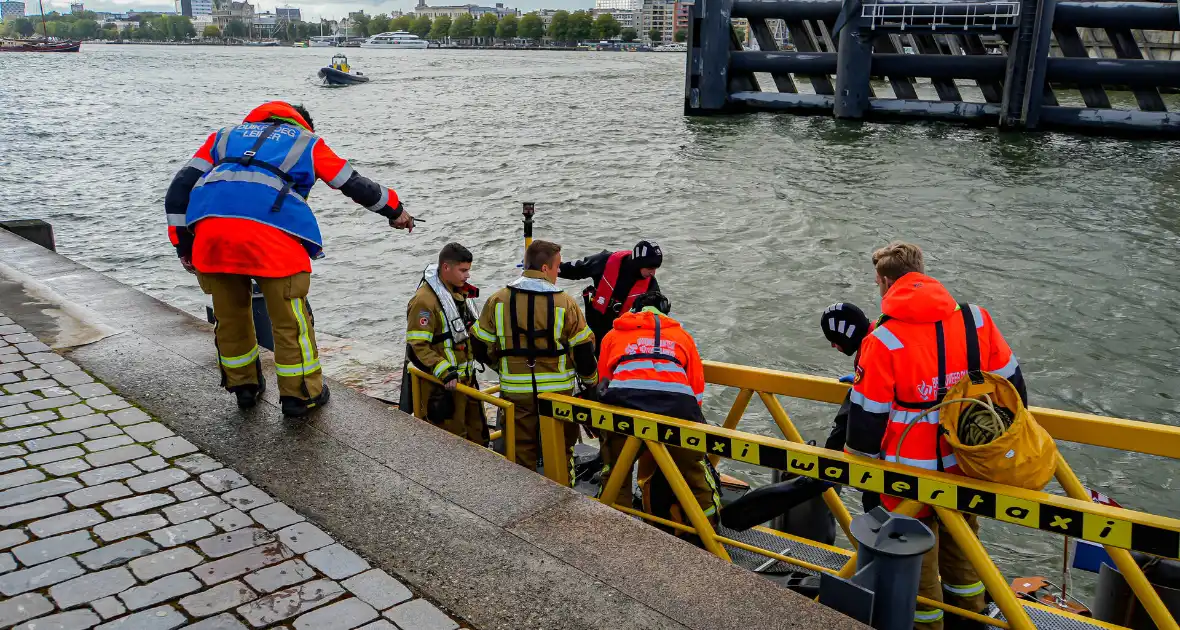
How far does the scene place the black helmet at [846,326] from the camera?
393 centimetres

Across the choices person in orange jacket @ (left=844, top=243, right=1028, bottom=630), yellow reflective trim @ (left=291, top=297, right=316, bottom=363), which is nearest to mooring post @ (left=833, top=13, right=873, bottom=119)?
yellow reflective trim @ (left=291, top=297, right=316, bottom=363)

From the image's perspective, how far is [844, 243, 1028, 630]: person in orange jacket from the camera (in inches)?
136

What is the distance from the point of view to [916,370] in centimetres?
346

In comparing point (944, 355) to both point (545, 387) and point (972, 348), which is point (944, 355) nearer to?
point (972, 348)

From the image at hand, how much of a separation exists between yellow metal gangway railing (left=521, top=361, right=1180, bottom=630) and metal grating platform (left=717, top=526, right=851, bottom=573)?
16 cm

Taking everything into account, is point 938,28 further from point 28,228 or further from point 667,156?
point 28,228

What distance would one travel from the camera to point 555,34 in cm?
19000

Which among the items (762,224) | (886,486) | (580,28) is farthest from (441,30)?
(886,486)

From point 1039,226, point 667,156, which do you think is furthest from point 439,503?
point 667,156

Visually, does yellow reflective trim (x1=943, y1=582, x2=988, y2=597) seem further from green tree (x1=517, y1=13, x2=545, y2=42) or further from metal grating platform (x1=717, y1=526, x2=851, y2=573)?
green tree (x1=517, y1=13, x2=545, y2=42)

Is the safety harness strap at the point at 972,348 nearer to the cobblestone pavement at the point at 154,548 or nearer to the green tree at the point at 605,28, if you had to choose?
the cobblestone pavement at the point at 154,548

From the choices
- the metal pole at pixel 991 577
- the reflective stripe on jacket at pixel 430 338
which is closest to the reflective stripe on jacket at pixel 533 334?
the reflective stripe on jacket at pixel 430 338

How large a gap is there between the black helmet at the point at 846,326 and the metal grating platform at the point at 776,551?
947mm

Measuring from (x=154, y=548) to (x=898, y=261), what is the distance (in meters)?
3.03
